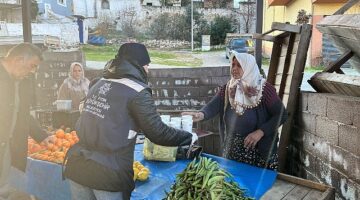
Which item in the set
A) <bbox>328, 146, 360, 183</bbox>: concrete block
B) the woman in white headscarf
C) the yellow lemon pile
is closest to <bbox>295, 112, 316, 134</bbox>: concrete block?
<bbox>328, 146, 360, 183</bbox>: concrete block

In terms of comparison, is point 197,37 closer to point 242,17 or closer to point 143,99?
point 242,17

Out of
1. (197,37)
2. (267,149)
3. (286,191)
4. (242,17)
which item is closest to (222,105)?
(267,149)

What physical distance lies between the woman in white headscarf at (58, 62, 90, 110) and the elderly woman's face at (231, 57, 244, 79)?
3.53 metres

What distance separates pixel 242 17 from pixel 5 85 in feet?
53.9

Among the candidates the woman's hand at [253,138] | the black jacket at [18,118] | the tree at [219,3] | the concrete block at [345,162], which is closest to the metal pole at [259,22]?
the woman's hand at [253,138]

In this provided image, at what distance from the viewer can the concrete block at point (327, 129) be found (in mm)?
3189

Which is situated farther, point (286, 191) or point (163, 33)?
point (163, 33)

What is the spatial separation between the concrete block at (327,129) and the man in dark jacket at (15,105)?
8.54 ft

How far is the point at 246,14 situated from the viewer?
17844mm

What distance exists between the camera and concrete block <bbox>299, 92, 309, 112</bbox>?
156 inches

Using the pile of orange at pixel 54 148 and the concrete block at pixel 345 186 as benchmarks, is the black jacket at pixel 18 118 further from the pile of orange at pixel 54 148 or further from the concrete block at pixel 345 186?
the concrete block at pixel 345 186

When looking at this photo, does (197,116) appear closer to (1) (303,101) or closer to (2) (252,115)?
(2) (252,115)

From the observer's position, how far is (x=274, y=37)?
4.82m

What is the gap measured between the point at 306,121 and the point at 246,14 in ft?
48.1
